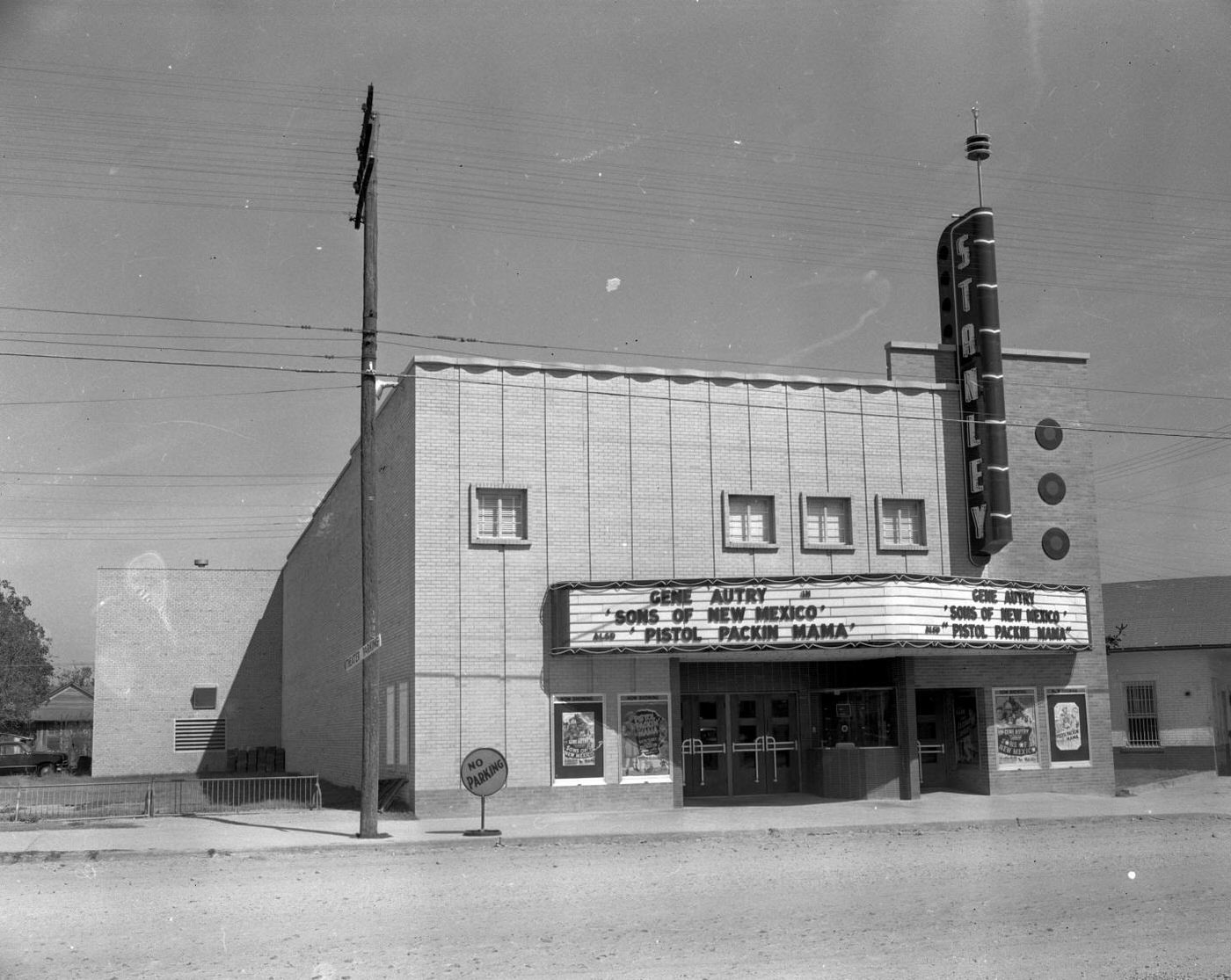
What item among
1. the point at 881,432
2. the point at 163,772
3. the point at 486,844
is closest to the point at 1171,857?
the point at 486,844

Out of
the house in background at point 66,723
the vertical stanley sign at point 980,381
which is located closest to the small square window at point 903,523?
the vertical stanley sign at point 980,381

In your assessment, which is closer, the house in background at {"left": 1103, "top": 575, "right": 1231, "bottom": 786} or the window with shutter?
the window with shutter

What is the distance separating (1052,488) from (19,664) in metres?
60.6

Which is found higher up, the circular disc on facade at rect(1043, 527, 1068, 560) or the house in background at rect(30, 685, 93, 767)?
the circular disc on facade at rect(1043, 527, 1068, 560)

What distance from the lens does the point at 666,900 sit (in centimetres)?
1358

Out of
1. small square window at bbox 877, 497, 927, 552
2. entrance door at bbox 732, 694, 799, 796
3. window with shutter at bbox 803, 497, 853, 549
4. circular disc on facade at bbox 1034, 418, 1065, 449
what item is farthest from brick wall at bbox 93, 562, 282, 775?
circular disc on facade at bbox 1034, 418, 1065, 449

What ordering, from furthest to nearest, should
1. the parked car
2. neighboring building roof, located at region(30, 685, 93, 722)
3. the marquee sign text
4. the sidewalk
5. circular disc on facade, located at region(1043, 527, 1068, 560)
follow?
neighboring building roof, located at region(30, 685, 93, 722) < the parked car < circular disc on facade, located at region(1043, 527, 1068, 560) < the marquee sign text < the sidewalk

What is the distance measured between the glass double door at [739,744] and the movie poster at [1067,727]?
536cm

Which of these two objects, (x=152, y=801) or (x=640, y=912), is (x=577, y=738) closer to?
(x=152, y=801)

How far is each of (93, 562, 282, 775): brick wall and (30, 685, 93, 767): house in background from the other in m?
8.33

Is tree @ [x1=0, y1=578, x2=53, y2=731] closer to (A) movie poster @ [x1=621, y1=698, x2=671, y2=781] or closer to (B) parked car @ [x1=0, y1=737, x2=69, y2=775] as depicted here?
(B) parked car @ [x1=0, y1=737, x2=69, y2=775]

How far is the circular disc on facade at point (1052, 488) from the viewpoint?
28.1 m

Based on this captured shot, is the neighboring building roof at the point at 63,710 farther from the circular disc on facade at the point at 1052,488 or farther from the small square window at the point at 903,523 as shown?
the circular disc on facade at the point at 1052,488

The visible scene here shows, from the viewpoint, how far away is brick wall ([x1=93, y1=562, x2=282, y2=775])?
50.8 meters
